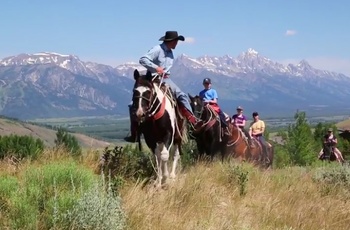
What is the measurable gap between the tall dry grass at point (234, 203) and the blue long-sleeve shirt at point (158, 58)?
1.88 meters

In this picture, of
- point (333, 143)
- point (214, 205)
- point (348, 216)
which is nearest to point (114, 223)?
point (214, 205)

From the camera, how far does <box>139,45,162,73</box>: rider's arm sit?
29.5ft

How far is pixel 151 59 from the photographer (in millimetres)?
9164

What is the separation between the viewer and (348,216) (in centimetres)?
805

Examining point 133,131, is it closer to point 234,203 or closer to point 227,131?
point 234,203

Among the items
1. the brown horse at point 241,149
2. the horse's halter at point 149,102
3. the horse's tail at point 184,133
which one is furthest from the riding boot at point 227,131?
the horse's halter at point 149,102

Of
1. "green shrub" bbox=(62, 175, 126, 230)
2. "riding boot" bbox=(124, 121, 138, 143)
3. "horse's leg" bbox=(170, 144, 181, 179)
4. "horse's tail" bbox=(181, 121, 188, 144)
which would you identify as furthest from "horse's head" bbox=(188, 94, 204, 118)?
"green shrub" bbox=(62, 175, 126, 230)

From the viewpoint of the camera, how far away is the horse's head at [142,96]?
8133mm

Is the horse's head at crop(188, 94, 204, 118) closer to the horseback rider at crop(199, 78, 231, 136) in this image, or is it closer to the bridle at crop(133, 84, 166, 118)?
the horseback rider at crop(199, 78, 231, 136)

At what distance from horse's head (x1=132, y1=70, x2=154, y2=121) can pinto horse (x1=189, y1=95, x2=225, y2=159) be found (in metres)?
3.53

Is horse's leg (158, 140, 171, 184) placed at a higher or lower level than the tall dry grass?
higher

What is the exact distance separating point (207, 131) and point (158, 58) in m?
3.37

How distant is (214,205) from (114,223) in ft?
7.61

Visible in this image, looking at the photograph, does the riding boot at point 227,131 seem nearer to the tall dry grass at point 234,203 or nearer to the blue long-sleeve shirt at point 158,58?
the tall dry grass at point 234,203
